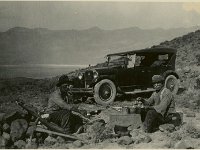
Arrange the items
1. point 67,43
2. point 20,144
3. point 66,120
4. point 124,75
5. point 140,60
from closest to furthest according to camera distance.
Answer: point 20,144
point 66,120
point 67,43
point 124,75
point 140,60

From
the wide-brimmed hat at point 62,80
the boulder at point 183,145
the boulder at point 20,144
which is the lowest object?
the boulder at point 183,145

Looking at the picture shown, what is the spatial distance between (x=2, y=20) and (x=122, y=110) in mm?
2880

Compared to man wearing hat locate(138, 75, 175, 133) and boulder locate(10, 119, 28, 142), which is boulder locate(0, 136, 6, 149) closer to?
boulder locate(10, 119, 28, 142)

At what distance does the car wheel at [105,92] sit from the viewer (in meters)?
8.21

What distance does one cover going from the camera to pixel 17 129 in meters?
6.41

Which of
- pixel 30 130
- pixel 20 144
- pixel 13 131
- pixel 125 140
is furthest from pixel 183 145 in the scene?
pixel 13 131

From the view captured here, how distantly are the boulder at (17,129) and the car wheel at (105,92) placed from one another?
2107 mm

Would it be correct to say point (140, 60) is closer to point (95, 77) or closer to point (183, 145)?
point (95, 77)

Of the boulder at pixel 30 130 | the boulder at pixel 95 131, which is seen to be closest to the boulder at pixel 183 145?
the boulder at pixel 95 131

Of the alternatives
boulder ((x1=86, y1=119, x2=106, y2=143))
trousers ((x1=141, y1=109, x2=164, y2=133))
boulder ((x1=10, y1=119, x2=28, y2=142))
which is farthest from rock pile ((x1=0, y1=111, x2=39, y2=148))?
trousers ((x1=141, y1=109, x2=164, y2=133))

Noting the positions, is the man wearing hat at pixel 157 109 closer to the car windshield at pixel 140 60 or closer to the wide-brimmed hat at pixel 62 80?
the car windshield at pixel 140 60

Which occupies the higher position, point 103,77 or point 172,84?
point 103,77

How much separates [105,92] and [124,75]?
2.10 feet

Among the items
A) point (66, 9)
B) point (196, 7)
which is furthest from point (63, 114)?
point (196, 7)
